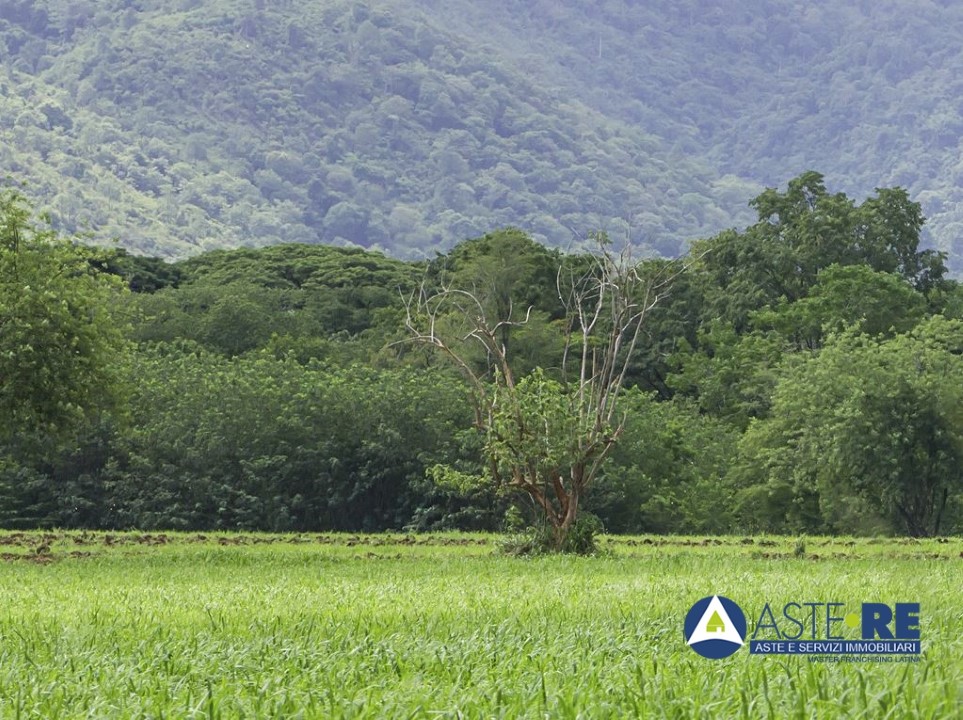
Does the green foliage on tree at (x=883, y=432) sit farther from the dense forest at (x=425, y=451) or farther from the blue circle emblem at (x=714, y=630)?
the blue circle emblem at (x=714, y=630)

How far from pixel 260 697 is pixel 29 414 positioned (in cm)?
2161

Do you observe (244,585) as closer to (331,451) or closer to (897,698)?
(897,698)

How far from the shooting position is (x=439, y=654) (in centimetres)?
711

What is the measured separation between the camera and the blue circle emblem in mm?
7203

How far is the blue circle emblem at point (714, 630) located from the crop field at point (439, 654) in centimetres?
15

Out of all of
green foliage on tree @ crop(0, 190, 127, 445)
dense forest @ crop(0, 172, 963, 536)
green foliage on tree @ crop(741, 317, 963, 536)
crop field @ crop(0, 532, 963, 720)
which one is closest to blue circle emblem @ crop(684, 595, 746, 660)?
crop field @ crop(0, 532, 963, 720)

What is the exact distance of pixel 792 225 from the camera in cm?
7456

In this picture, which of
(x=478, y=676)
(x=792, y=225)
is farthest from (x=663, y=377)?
(x=478, y=676)

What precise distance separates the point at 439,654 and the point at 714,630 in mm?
1517

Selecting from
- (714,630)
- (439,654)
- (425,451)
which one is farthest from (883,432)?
(439,654)

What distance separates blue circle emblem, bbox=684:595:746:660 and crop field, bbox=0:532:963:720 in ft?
0.50

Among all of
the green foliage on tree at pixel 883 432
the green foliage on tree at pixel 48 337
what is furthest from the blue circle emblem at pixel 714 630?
the green foliage on tree at pixel 883 432

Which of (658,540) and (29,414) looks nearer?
(29,414)

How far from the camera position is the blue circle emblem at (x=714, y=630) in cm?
720
